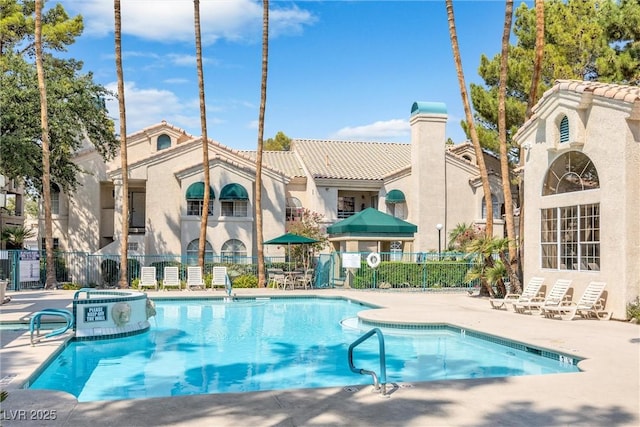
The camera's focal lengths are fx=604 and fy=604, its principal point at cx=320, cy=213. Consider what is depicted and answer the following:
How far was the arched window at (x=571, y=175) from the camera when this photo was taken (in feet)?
56.2

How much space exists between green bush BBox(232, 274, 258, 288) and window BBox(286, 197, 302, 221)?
9.12 m

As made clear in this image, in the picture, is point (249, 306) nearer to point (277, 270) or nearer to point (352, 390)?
point (277, 270)

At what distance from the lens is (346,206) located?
39125 mm

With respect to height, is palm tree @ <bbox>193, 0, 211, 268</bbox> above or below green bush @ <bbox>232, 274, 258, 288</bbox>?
above

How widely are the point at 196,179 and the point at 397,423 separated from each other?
92.5 feet

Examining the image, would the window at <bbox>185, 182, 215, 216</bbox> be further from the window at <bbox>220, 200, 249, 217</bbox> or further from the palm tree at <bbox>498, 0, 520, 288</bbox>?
the palm tree at <bbox>498, 0, 520, 288</bbox>

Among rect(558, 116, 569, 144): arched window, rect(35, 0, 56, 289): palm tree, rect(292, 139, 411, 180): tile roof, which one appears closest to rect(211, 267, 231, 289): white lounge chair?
rect(35, 0, 56, 289): palm tree

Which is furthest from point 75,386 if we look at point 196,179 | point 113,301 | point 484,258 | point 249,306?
point 196,179

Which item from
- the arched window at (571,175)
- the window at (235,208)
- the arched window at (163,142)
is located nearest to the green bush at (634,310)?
the arched window at (571,175)

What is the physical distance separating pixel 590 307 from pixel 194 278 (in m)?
17.1

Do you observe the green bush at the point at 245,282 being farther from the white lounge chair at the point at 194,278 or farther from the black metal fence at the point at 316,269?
the white lounge chair at the point at 194,278

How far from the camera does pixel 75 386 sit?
10.6 meters

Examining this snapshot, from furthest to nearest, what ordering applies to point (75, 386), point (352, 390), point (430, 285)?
point (430, 285) < point (75, 386) < point (352, 390)

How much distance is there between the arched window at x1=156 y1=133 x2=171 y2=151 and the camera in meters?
37.7
